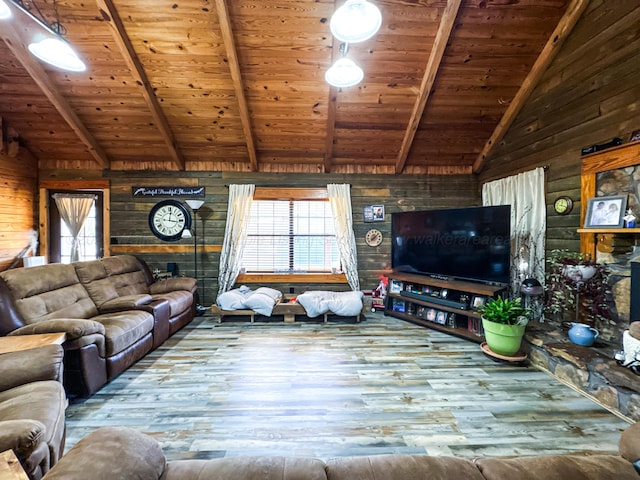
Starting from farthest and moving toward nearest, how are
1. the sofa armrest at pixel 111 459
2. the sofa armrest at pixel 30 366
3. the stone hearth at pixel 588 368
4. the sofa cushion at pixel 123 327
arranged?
1. the sofa cushion at pixel 123 327
2. the stone hearth at pixel 588 368
3. the sofa armrest at pixel 30 366
4. the sofa armrest at pixel 111 459

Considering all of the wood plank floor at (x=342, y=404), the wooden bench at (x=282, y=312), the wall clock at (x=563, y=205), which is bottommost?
the wood plank floor at (x=342, y=404)

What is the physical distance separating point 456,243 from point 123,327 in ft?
13.0

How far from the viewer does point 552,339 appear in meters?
2.67

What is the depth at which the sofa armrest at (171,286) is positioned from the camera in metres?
3.86

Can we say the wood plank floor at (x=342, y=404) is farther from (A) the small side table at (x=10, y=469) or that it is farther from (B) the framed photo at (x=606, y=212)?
(B) the framed photo at (x=606, y=212)

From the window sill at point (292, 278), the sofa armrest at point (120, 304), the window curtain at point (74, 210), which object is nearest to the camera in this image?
the sofa armrest at point (120, 304)

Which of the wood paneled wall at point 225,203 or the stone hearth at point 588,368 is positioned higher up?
the wood paneled wall at point 225,203

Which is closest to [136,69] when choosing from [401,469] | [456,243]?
[401,469]

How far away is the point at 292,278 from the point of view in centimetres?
466

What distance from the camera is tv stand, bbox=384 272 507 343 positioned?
3.23m

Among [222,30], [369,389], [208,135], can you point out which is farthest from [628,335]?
[208,135]

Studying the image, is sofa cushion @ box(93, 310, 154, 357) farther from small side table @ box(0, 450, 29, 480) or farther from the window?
the window

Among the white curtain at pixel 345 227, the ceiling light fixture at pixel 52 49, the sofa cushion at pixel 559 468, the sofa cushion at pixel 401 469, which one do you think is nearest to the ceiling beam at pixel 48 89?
the ceiling light fixture at pixel 52 49

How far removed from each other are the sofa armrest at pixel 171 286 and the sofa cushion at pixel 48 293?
Result: 92 centimetres
